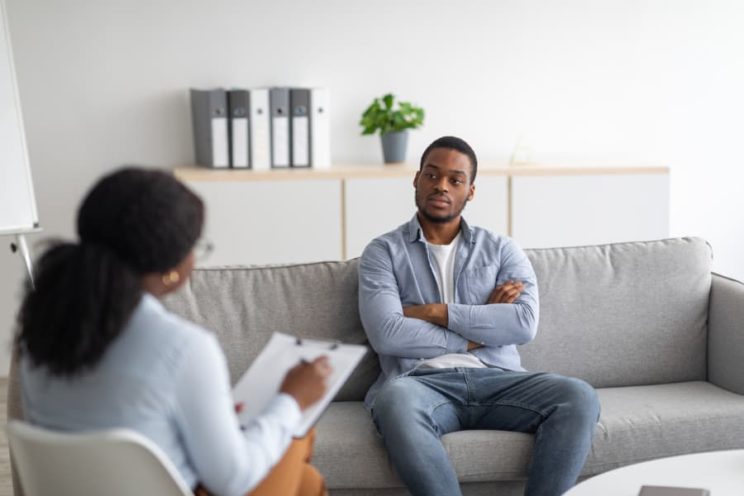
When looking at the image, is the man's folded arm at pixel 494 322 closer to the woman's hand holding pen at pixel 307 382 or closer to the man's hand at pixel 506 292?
the man's hand at pixel 506 292

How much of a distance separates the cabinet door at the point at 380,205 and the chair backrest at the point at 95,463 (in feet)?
9.24

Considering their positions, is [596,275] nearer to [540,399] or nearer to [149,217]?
[540,399]

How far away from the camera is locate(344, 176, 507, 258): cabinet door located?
183 inches

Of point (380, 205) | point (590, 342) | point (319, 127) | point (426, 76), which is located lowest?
point (590, 342)

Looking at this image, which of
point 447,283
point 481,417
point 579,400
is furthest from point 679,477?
point 447,283

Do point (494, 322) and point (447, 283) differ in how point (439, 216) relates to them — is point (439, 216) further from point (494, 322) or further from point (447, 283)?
point (494, 322)

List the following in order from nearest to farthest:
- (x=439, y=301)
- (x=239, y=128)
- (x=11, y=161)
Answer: (x=439, y=301), (x=11, y=161), (x=239, y=128)

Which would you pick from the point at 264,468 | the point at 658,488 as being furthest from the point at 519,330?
the point at 264,468

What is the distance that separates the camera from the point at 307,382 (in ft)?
6.61

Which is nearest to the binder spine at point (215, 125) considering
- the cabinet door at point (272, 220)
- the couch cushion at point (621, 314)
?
the cabinet door at point (272, 220)

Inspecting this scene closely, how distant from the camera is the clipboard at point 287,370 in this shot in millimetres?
2014

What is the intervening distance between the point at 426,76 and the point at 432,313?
2.23m

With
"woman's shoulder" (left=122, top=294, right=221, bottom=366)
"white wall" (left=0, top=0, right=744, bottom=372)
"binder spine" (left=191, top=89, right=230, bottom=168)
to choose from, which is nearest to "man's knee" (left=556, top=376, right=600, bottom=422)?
"woman's shoulder" (left=122, top=294, right=221, bottom=366)

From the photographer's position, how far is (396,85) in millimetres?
5004
